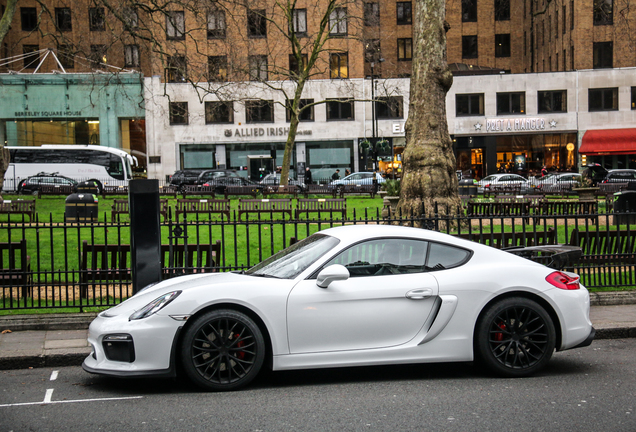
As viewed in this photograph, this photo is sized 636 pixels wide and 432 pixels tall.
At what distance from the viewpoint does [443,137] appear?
16797mm

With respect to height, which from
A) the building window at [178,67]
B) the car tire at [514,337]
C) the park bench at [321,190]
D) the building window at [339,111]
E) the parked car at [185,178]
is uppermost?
the building window at [339,111]

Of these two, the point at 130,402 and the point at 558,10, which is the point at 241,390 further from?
the point at 558,10

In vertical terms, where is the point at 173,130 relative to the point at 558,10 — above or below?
below

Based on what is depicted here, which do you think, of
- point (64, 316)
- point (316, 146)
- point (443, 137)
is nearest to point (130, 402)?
point (64, 316)

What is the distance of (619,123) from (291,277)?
52.8m

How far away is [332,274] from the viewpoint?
18.6 ft

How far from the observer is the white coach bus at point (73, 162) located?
46094 millimetres

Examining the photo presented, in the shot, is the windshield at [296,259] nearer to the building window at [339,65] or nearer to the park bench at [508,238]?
the park bench at [508,238]

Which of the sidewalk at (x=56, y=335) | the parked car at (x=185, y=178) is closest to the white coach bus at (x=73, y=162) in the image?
the parked car at (x=185, y=178)

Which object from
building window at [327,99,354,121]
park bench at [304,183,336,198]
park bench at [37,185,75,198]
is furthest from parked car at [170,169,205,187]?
building window at [327,99,354,121]

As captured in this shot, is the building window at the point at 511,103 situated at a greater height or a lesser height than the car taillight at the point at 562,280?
greater

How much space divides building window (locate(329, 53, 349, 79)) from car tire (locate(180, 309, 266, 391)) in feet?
164

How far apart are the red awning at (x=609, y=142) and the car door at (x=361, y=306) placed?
4987cm

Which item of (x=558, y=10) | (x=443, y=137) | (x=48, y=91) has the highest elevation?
(x=558, y=10)
